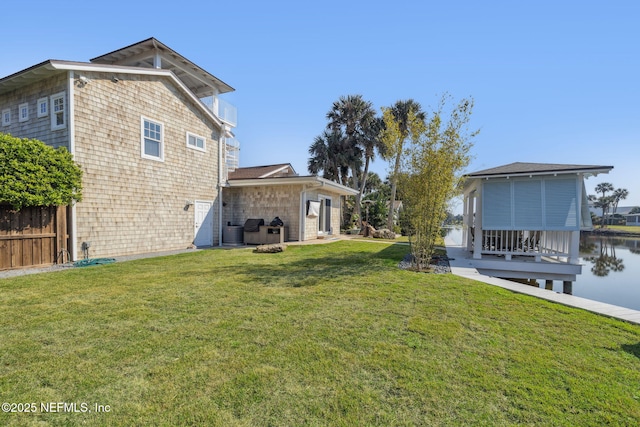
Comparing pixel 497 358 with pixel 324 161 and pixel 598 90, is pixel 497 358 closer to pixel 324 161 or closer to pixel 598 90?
pixel 598 90

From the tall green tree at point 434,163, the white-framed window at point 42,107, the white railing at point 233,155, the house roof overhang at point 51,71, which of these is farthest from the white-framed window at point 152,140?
the tall green tree at point 434,163

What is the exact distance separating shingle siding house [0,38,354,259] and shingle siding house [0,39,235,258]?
0.11ft

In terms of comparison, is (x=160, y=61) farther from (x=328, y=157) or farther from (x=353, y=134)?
(x=353, y=134)

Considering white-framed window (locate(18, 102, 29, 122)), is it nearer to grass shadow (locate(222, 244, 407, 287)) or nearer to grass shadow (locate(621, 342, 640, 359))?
grass shadow (locate(222, 244, 407, 287))

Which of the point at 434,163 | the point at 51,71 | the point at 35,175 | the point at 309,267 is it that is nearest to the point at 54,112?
the point at 51,71

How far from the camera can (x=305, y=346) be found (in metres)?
3.17

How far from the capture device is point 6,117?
1012cm

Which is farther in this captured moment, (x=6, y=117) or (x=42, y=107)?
(x=6, y=117)

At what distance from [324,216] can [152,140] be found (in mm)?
9402

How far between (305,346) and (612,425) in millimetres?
2546

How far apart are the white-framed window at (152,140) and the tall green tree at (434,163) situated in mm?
9212

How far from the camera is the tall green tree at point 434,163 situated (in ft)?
24.1

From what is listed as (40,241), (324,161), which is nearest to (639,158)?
(324,161)

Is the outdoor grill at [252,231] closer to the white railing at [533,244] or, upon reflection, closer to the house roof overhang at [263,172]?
the house roof overhang at [263,172]
